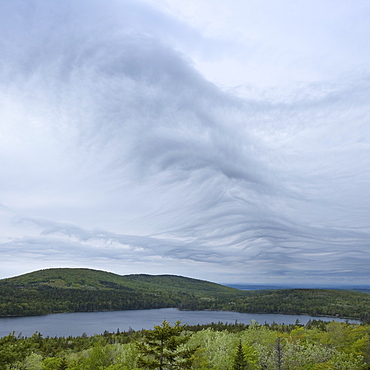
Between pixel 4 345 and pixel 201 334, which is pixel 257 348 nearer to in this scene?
pixel 201 334

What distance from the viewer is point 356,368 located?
1713 inches

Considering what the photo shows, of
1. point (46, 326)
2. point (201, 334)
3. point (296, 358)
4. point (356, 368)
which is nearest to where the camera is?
point (356, 368)

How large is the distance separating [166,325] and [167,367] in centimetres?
467

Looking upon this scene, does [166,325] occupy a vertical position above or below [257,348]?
above

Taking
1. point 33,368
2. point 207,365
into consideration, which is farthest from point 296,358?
point 33,368

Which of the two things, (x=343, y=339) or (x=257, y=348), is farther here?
(x=343, y=339)

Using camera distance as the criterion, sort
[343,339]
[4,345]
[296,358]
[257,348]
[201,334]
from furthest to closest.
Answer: [201,334] → [343,339] → [257,348] → [296,358] → [4,345]

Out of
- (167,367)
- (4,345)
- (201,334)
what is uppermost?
(4,345)

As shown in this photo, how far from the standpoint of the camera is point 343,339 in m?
62.2

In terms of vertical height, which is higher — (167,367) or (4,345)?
(4,345)

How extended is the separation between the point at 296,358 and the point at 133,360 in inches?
978

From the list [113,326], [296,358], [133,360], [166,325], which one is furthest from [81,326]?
[166,325]

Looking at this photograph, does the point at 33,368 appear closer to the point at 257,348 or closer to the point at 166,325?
the point at 166,325

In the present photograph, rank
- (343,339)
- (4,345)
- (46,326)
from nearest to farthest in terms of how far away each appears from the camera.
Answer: (4,345) < (343,339) < (46,326)
